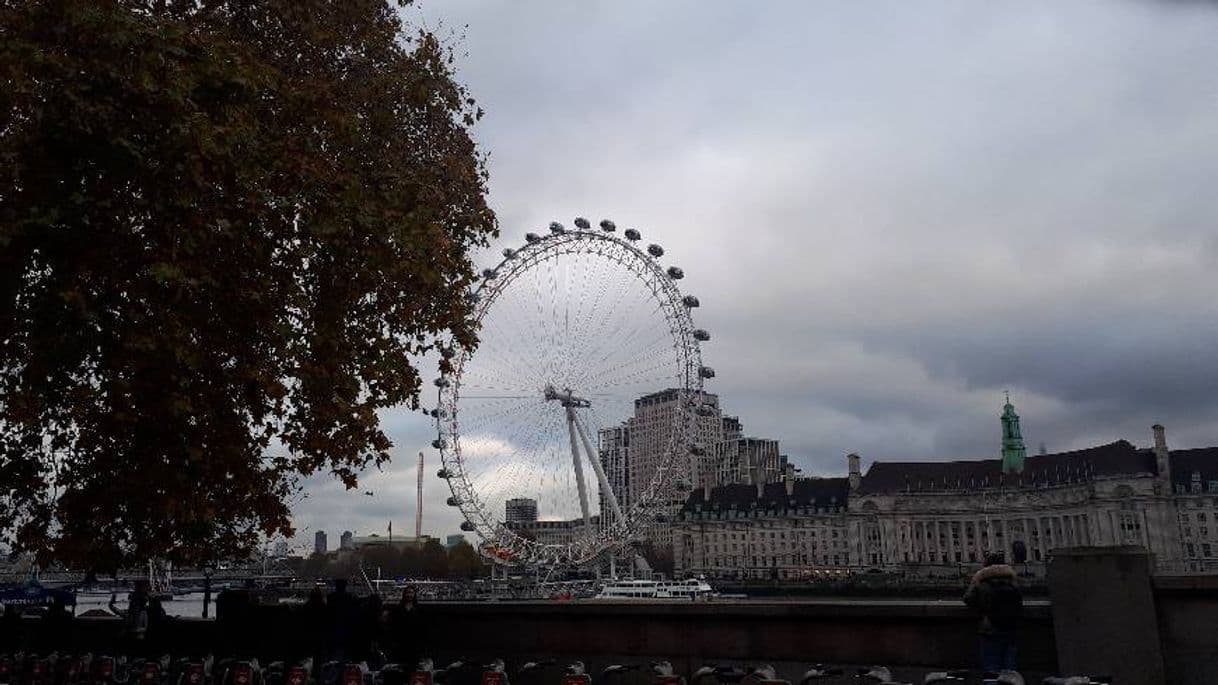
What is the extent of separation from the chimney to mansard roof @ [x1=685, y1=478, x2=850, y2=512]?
154 feet

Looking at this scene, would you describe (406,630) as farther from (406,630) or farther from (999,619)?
(999,619)

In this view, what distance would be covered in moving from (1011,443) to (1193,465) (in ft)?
103

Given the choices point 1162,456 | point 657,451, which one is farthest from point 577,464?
point 1162,456

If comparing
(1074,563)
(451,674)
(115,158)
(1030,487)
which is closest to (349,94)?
(115,158)

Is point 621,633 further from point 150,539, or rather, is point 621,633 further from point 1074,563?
point 150,539

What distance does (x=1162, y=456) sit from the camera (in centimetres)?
14038

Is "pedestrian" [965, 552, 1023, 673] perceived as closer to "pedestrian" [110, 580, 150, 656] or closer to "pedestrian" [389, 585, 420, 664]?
"pedestrian" [389, 585, 420, 664]

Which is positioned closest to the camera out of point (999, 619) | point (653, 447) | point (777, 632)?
point (999, 619)

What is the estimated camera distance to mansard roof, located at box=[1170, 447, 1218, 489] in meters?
140

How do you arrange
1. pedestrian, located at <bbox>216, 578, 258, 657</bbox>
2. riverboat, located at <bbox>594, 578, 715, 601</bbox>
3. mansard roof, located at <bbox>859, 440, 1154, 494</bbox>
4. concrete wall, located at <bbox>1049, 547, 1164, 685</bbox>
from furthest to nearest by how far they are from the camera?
mansard roof, located at <bbox>859, 440, 1154, 494</bbox> → riverboat, located at <bbox>594, 578, 715, 601</bbox> → pedestrian, located at <bbox>216, 578, 258, 657</bbox> → concrete wall, located at <bbox>1049, 547, 1164, 685</bbox>

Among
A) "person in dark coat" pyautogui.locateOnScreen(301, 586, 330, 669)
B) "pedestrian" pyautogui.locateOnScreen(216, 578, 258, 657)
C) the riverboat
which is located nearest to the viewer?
"person in dark coat" pyautogui.locateOnScreen(301, 586, 330, 669)

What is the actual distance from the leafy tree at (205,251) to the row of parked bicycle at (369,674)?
66.0 inches

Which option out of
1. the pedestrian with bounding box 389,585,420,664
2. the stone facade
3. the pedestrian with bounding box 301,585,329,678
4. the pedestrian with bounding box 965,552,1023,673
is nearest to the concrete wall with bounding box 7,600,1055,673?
the pedestrian with bounding box 389,585,420,664

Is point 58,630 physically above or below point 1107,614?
below
